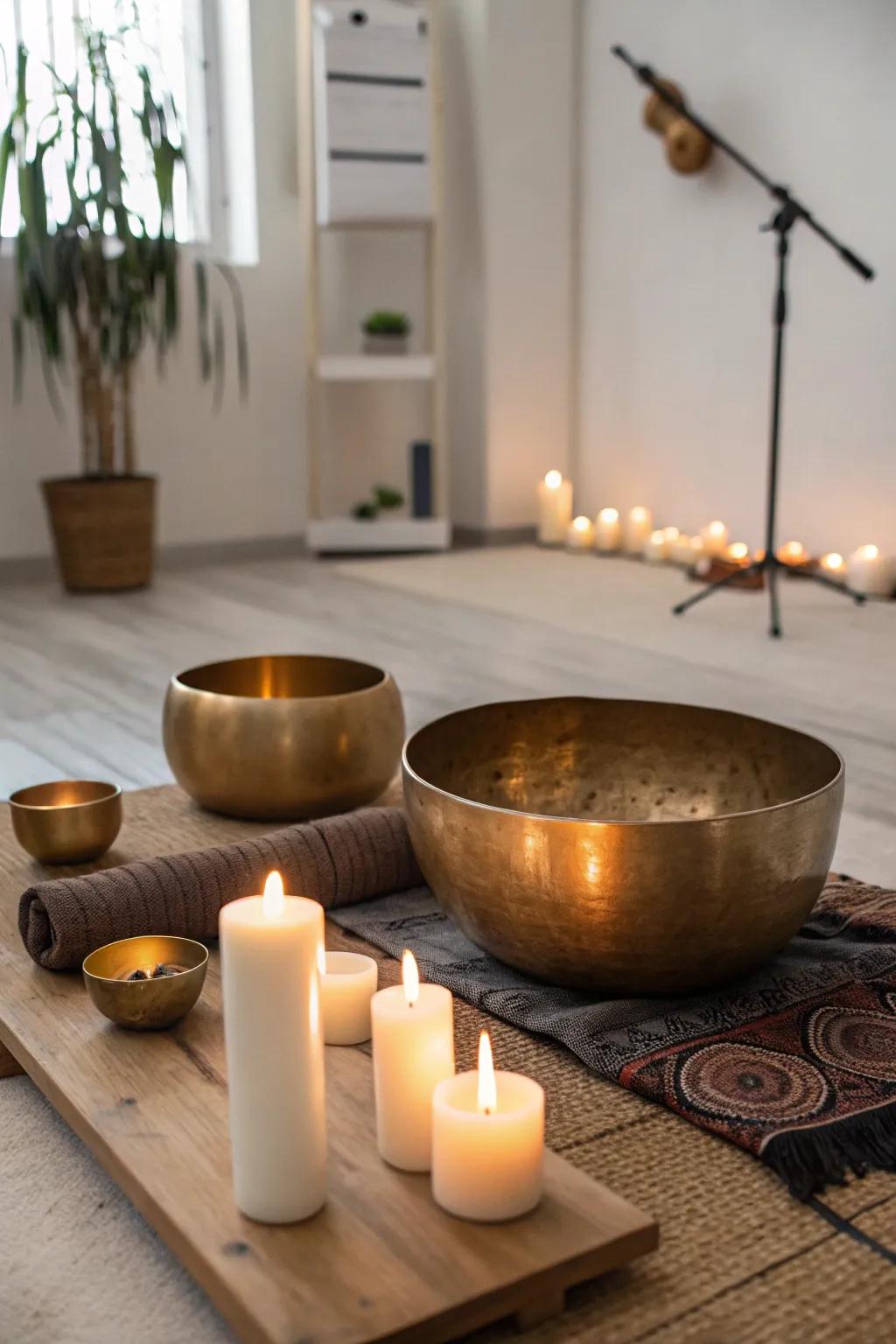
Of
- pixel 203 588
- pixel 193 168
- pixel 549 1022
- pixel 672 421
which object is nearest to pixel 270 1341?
pixel 549 1022

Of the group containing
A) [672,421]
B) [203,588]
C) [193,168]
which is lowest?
[203,588]

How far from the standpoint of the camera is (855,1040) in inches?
41.8

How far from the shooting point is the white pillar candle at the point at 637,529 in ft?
15.1

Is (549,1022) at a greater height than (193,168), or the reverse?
(193,168)

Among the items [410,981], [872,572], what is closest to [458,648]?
[872,572]

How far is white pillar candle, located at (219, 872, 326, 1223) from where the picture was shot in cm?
77

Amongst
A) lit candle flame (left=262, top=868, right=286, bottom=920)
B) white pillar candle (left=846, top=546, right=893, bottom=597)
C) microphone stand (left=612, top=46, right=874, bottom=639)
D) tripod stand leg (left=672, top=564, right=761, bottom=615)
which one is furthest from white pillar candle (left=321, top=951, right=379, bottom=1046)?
white pillar candle (left=846, top=546, right=893, bottom=597)

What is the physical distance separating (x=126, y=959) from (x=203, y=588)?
124 inches

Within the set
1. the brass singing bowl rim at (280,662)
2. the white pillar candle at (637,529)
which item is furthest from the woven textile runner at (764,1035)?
the white pillar candle at (637,529)

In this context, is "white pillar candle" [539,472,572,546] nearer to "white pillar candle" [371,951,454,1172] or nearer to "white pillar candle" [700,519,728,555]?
"white pillar candle" [700,519,728,555]

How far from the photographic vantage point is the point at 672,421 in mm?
4629

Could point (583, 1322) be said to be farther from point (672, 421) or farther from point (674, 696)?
point (672, 421)

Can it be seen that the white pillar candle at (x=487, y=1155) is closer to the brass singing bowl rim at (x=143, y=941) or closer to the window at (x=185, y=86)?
the brass singing bowl rim at (x=143, y=941)

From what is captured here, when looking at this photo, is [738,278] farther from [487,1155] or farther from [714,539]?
[487,1155]
